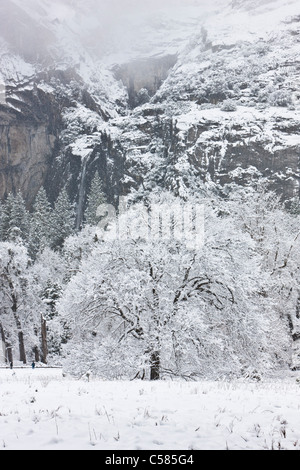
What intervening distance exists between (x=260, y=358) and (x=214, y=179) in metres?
79.5

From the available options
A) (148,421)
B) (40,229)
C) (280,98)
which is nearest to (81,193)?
(40,229)

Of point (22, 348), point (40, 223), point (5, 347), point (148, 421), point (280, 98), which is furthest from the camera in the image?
point (280, 98)

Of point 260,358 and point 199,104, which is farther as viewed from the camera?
point 199,104

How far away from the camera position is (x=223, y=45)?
470ft

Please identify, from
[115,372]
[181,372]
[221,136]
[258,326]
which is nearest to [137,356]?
[115,372]

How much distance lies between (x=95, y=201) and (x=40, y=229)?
73.9 feet

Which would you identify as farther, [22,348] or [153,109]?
[153,109]

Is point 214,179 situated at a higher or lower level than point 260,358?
higher

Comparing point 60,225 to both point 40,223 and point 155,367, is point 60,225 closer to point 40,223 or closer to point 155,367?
point 40,223

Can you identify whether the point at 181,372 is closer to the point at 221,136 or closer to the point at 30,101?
the point at 221,136

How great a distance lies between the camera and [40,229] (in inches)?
3105

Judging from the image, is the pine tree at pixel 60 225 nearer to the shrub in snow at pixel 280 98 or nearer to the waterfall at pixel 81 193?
the waterfall at pixel 81 193

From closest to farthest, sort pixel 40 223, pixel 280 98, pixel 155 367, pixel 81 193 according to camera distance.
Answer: pixel 155 367, pixel 40 223, pixel 280 98, pixel 81 193

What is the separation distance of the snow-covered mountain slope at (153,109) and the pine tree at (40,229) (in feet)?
62.2
